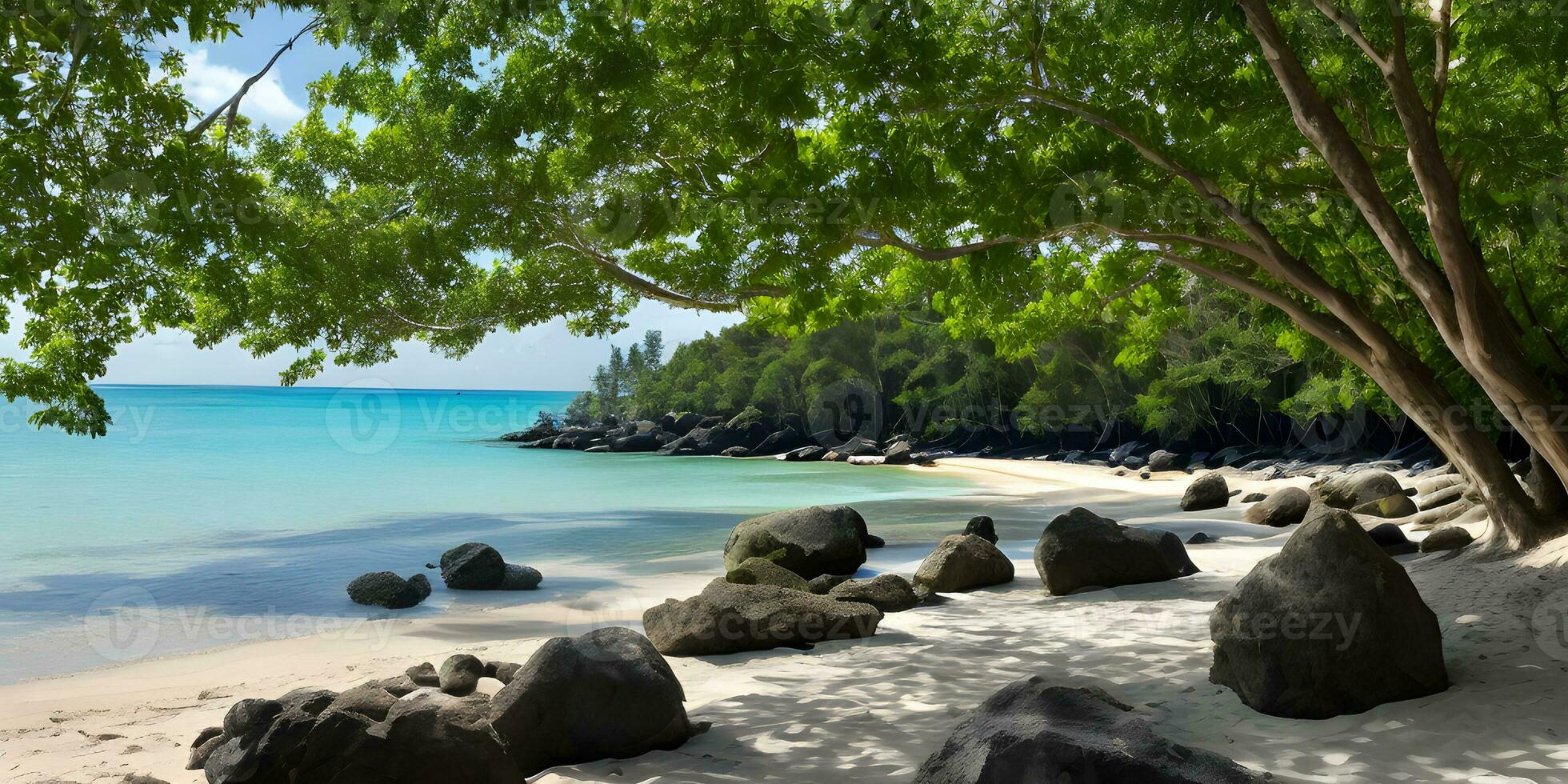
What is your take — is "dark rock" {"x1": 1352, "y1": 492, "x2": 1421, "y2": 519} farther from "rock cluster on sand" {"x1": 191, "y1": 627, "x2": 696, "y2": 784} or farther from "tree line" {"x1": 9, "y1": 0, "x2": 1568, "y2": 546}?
"rock cluster on sand" {"x1": 191, "y1": 627, "x2": 696, "y2": 784}

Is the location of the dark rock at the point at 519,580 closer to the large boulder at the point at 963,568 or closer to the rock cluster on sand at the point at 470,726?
the large boulder at the point at 963,568

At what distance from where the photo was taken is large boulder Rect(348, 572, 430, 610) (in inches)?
453

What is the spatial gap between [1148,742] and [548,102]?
707cm

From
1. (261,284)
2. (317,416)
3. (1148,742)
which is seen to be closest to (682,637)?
(1148,742)

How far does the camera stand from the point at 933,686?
6301 mm

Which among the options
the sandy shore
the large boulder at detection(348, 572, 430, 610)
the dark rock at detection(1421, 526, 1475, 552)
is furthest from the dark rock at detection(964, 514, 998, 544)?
the large boulder at detection(348, 572, 430, 610)

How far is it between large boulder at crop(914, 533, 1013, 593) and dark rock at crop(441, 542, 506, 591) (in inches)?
220

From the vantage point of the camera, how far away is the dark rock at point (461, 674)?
657 cm

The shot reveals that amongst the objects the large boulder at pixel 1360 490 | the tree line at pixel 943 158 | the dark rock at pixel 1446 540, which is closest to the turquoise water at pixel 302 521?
the tree line at pixel 943 158

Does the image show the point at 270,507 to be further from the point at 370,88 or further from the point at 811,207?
the point at 811,207

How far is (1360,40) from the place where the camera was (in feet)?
22.3

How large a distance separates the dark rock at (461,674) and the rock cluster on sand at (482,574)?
19.2 feet

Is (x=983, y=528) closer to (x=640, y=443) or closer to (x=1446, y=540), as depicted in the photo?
(x=1446, y=540)

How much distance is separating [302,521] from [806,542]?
1647 cm
